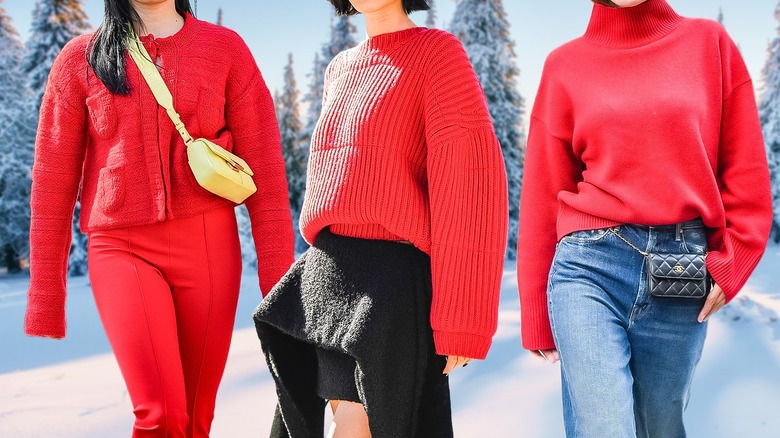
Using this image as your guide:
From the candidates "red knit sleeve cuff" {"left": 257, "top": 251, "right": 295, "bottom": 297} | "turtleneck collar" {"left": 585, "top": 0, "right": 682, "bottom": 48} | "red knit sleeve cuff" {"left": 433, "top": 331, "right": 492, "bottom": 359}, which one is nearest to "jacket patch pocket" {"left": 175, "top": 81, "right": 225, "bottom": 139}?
"red knit sleeve cuff" {"left": 257, "top": 251, "right": 295, "bottom": 297}

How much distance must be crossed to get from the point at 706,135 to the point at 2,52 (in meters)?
19.0

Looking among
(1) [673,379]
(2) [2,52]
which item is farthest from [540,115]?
(2) [2,52]

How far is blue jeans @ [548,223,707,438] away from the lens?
7.35 ft

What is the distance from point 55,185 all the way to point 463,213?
1.63m

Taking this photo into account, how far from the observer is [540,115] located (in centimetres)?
271

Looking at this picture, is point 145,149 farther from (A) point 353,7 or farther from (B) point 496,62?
(B) point 496,62

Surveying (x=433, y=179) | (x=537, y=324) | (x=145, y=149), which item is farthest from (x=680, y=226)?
(x=145, y=149)

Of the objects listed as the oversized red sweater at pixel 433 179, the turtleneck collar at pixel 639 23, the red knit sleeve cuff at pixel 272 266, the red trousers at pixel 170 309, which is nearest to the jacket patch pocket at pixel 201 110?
the red trousers at pixel 170 309

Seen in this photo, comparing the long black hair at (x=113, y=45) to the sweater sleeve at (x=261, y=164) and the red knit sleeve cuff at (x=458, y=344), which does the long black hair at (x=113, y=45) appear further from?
the red knit sleeve cuff at (x=458, y=344)

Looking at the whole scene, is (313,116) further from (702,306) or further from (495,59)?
(702,306)

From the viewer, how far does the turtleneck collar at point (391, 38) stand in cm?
224

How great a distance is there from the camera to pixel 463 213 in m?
2.06

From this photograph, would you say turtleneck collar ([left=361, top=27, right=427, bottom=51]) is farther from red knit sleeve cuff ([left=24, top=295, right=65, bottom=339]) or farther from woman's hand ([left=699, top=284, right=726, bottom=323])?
red knit sleeve cuff ([left=24, top=295, right=65, bottom=339])

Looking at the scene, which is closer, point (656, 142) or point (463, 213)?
point (463, 213)
